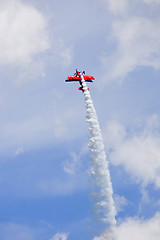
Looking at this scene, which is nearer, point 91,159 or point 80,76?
point 91,159

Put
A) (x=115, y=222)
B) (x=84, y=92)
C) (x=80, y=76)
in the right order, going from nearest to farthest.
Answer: (x=115, y=222)
(x=84, y=92)
(x=80, y=76)

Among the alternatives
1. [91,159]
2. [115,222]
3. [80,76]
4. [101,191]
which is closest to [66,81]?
[80,76]

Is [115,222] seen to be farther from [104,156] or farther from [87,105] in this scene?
[87,105]

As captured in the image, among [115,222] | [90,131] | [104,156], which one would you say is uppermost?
[90,131]

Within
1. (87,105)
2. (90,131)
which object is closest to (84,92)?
(87,105)

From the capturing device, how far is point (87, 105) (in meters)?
182

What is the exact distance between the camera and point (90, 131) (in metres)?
177

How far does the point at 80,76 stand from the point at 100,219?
221ft

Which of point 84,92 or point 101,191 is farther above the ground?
point 84,92

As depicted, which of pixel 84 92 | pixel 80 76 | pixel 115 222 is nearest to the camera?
pixel 115 222

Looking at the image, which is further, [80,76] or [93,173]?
[80,76]

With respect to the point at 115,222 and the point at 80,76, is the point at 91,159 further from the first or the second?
the point at 80,76

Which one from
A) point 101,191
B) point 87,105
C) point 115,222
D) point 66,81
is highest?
point 66,81

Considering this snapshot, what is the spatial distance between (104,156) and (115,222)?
27553 millimetres
